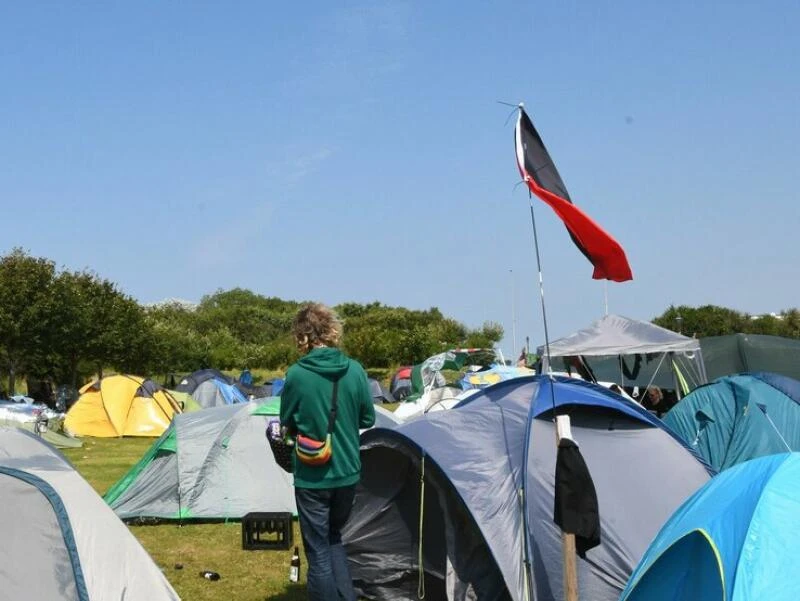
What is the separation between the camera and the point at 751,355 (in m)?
21.5

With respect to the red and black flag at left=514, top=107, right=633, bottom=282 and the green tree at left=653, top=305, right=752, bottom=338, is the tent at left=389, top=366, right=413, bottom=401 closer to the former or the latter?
the red and black flag at left=514, top=107, right=633, bottom=282

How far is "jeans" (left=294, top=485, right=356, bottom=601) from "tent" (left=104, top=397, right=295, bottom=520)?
13.9 feet

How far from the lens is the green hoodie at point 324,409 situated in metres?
4.91

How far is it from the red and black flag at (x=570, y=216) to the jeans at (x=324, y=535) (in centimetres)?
192

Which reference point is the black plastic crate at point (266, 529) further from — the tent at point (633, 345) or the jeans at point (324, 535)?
the tent at point (633, 345)

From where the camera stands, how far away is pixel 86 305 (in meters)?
32.2

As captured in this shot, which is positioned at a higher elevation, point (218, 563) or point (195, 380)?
point (195, 380)

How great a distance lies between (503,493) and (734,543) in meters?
2.17

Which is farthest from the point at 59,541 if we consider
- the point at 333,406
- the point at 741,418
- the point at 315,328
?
the point at 741,418

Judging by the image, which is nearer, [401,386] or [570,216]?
[570,216]

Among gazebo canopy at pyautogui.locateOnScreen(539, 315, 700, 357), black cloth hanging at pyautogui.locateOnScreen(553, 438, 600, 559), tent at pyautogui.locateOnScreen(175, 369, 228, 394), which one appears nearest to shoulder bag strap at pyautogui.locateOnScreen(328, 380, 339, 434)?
black cloth hanging at pyautogui.locateOnScreen(553, 438, 600, 559)

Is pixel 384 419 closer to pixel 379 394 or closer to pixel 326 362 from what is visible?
pixel 326 362

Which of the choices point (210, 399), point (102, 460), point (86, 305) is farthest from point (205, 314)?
point (102, 460)

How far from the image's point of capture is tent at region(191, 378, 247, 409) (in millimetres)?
22391
